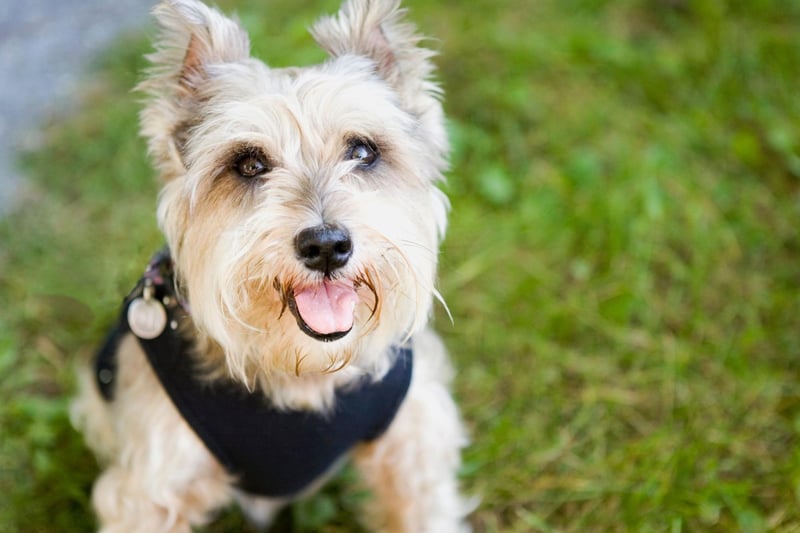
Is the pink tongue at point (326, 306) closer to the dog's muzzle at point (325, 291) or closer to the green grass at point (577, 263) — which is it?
the dog's muzzle at point (325, 291)

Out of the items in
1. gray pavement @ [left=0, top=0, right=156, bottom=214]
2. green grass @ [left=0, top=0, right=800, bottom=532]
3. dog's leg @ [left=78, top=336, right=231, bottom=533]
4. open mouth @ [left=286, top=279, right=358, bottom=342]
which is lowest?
green grass @ [left=0, top=0, right=800, bottom=532]

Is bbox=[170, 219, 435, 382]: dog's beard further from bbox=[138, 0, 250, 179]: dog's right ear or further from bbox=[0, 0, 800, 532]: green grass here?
bbox=[0, 0, 800, 532]: green grass

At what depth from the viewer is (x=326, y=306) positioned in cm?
239

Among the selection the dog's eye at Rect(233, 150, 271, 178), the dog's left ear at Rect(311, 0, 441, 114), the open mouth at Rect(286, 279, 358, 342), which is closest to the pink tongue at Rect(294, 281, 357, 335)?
the open mouth at Rect(286, 279, 358, 342)

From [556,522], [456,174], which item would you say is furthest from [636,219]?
[556,522]

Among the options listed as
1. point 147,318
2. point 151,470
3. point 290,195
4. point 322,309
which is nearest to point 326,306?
point 322,309

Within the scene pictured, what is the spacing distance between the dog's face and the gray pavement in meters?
2.57

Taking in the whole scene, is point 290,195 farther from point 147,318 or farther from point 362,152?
point 147,318

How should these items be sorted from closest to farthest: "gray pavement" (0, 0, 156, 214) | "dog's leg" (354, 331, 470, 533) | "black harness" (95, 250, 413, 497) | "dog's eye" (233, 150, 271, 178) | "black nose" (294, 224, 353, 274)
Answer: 1. "black nose" (294, 224, 353, 274)
2. "dog's eye" (233, 150, 271, 178)
3. "black harness" (95, 250, 413, 497)
4. "dog's leg" (354, 331, 470, 533)
5. "gray pavement" (0, 0, 156, 214)

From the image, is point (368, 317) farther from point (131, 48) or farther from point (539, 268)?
point (131, 48)

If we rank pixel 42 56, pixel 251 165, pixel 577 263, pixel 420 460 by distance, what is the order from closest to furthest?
pixel 251 165 → pixel 420 460 → pixel 577 263 → pixel 42 56

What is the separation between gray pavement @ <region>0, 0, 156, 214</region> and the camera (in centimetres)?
507

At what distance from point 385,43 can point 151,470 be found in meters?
1.51

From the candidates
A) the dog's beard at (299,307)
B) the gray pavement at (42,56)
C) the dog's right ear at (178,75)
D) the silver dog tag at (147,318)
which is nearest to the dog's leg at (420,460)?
the dog's beard at (299,307)
